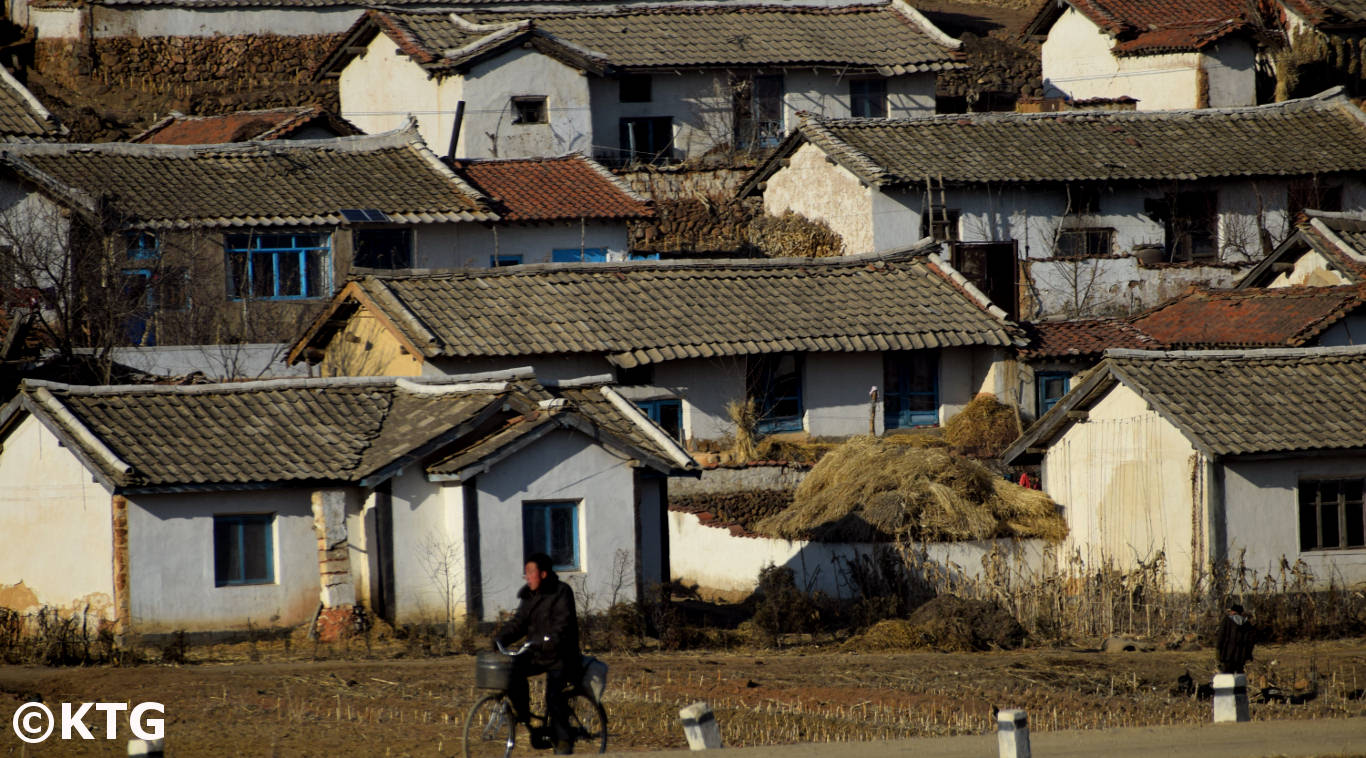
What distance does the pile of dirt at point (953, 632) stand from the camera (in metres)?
22.8

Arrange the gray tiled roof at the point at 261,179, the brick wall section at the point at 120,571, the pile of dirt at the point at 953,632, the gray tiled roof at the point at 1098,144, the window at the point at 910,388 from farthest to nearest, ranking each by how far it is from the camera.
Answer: the gray tiled roof at the point at 1098,144 < the gray tiled roof at the point at 261,179 < the window at the point at 910,388 < the pile of dirt at the point at 953,632 < the brick wall section at the point at 120,571

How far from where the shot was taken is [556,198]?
3862cm

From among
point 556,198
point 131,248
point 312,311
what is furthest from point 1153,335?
point 131,248

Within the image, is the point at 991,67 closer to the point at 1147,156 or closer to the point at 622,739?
the point at 1147,156

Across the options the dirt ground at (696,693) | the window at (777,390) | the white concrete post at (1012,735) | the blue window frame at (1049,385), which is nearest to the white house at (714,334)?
the window at (777,390)

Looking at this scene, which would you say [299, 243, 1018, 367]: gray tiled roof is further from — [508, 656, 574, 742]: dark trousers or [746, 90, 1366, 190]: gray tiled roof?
[508, 656, 574, 742]: dark trousers

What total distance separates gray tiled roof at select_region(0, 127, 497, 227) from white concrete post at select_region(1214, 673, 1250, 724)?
22.7m

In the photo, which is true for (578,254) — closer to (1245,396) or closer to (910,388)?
(910,388)

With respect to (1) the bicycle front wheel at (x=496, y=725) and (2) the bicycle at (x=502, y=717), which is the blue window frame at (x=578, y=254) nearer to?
(2) the bicycle at (x=502, y=717)

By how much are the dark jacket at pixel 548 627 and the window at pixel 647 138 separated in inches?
1193

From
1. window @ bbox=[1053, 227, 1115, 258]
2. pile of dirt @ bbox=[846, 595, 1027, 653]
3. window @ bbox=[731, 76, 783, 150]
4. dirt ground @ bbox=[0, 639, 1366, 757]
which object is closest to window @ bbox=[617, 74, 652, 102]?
window @ bbox=[731, 76, 783, 150]

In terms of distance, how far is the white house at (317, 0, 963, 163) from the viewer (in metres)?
42.7

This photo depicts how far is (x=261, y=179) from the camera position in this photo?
3650 centimetres

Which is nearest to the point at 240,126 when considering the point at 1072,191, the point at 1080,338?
the point at 1072,191
